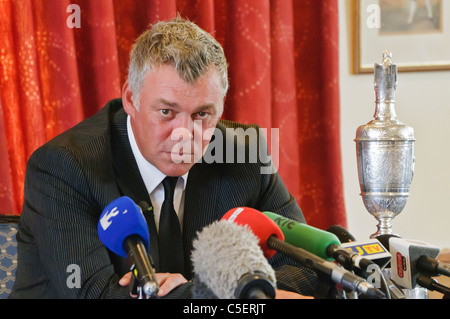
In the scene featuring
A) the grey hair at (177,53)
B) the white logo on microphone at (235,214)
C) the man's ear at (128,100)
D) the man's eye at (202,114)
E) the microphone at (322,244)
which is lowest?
the microphone at (322,244)

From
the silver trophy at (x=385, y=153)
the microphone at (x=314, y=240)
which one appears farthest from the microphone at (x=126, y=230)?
the silver trophy at (x=385, y=153)

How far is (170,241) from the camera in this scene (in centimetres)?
158

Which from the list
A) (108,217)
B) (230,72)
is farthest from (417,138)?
(108,217)

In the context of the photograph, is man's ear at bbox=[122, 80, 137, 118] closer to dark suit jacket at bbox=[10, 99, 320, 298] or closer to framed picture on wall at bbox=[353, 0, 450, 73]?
dark suit jacket at bbox=[10, 99, 320, 298]

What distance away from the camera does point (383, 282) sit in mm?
1028

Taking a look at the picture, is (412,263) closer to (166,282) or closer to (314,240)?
(314,240)

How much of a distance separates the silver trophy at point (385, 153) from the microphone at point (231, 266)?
5.49ft

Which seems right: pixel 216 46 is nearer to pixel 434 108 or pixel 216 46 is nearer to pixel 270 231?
pixel 270 231

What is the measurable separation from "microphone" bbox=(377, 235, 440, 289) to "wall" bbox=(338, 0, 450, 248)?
1741mm

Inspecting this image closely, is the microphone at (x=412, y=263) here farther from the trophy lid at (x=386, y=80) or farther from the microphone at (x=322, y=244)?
the trophy lid at (x=386, y=80)

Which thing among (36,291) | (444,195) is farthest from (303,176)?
(36,291)

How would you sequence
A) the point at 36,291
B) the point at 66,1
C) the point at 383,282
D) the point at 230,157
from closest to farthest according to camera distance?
1. the point at 383,282
2. the point at 36,291
3. the point at 230,157
4. the point at 66,1

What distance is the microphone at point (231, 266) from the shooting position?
0.78m
